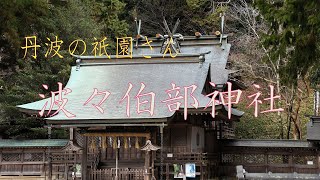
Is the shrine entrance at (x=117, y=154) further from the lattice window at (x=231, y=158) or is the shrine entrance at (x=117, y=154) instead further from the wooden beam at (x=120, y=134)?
the lattice window at (x=231, y=158)

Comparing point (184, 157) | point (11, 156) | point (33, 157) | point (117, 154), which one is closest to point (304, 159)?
point (184, 157)

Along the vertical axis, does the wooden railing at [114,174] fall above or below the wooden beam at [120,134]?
below

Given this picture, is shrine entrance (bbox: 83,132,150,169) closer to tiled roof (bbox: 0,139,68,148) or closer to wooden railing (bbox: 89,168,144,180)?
wooden railing (bbox: 89,168,144,180)

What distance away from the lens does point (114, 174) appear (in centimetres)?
1953

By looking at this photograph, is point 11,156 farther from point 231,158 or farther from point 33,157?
point 231,158

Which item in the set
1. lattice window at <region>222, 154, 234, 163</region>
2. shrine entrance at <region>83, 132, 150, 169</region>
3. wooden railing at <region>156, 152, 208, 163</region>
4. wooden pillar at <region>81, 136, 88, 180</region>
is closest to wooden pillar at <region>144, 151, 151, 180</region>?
shrine entrance at <region>83, 132, 150, 169</region>

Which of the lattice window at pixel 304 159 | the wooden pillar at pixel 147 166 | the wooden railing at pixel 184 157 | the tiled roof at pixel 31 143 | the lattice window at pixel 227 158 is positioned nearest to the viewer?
the wooden pillar at pixel 147 166

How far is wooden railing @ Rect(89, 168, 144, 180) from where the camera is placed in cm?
1930

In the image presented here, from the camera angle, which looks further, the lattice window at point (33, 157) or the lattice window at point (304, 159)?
the lattice window at point (33, 157)

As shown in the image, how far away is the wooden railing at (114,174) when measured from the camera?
19297 millimetres

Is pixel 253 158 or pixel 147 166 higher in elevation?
pixel 253 158

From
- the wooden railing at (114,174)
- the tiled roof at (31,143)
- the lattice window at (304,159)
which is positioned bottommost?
the wooden railing at (114,174)

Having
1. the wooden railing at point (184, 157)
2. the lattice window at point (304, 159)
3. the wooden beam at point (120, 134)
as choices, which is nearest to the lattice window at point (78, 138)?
the wooden beam at point (120, 134)

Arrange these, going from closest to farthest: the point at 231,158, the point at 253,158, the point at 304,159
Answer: the point at 304,159 → the point at 253,158 → the point at 231,158
